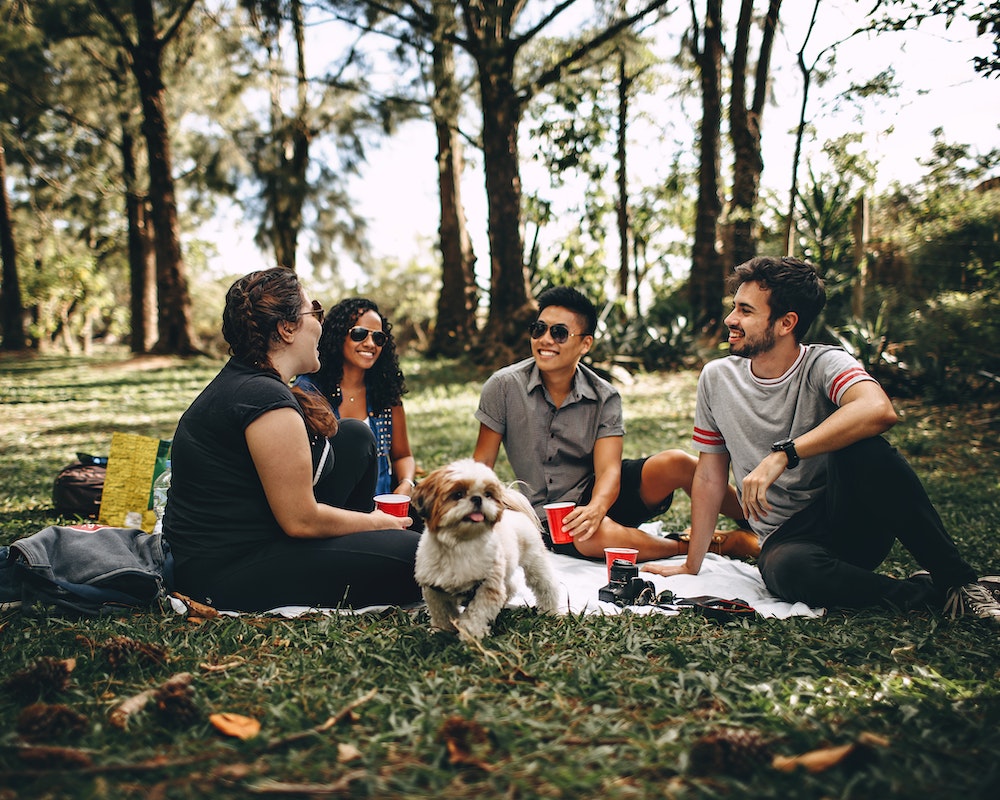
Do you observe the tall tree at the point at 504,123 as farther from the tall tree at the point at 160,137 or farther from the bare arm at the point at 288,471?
the bare arm at the point at 288,471

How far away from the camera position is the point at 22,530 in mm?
4520

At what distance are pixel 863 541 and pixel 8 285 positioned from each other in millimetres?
23167

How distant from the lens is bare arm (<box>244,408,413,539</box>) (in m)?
2.69

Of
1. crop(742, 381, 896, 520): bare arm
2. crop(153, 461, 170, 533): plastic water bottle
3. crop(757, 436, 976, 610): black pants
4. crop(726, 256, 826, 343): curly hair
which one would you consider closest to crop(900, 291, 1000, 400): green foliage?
crop(726, 256, 826, 343): curly hair

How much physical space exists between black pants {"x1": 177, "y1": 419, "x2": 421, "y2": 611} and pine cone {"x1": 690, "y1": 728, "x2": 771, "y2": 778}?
1.58m

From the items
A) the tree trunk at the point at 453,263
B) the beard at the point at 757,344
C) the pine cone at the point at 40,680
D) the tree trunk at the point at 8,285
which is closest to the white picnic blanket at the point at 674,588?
the pine cone at the point at 40,680

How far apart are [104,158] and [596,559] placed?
23.6 meters

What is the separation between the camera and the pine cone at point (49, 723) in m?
1.96

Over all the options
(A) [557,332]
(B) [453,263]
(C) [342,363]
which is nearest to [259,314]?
(C) [342,363]

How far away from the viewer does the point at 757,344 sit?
3361mm

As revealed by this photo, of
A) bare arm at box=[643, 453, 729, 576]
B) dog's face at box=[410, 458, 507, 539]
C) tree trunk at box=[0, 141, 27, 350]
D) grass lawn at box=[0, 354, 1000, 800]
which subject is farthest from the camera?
tree trunk at box=[0, 141, 27, 350]

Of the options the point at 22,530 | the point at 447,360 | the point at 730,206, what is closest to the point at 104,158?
the point at 447,360

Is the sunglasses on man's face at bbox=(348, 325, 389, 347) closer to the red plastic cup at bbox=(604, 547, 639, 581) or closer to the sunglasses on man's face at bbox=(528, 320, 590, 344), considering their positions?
the sunglasses on man's face at bbox=(528, 320, 590, 344)

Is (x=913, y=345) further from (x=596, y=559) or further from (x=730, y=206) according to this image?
(x=596, y=559)
